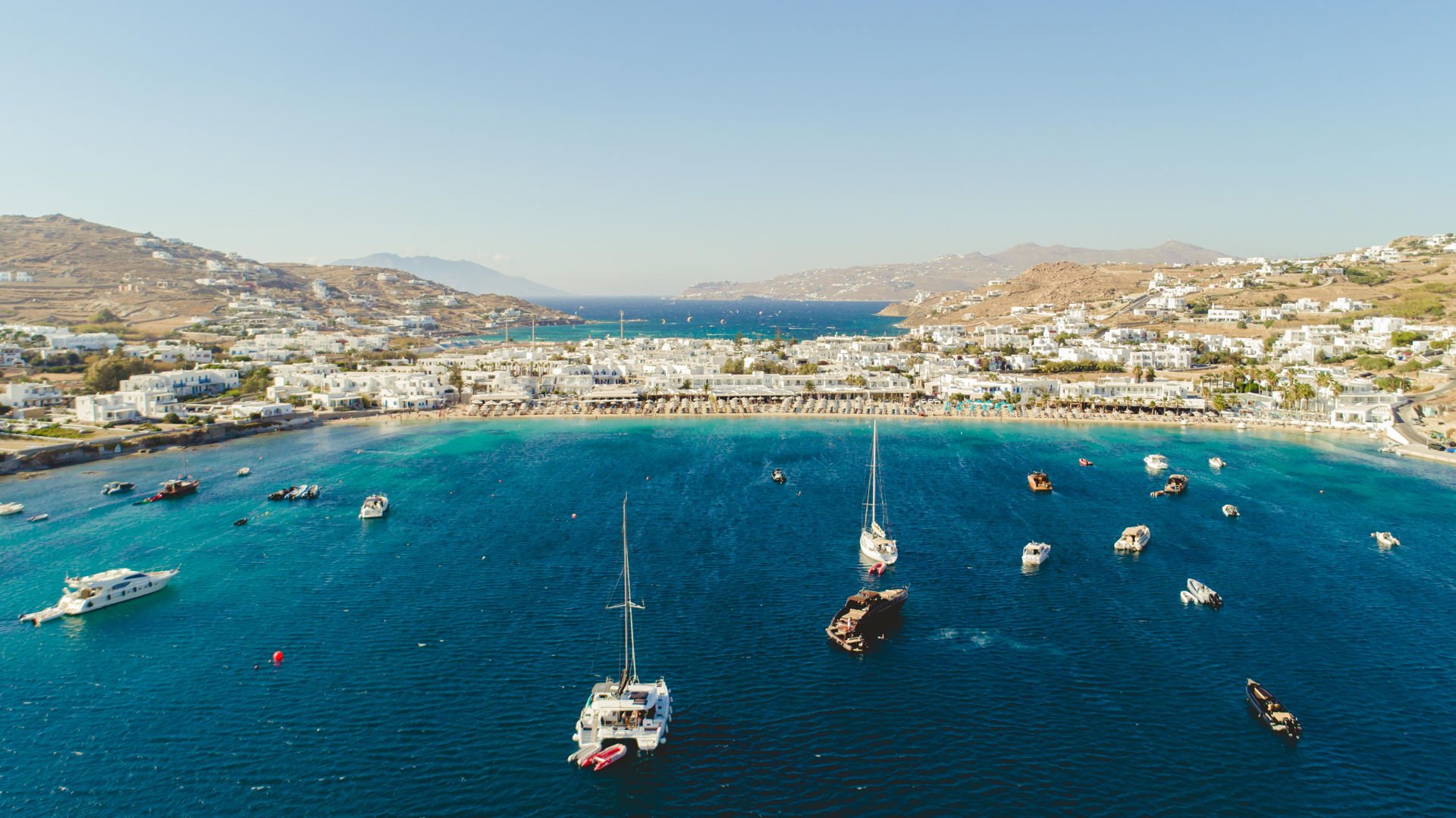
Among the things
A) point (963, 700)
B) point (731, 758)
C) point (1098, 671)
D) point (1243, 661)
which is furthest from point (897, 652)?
point (1243, 661)

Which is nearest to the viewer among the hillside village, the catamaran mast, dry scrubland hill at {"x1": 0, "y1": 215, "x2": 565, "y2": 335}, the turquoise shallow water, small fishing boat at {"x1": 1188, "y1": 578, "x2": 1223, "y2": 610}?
the turquoise shallow water

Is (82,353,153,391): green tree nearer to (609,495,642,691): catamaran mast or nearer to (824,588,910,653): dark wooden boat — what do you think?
(609,495,642,691): catamaran mast

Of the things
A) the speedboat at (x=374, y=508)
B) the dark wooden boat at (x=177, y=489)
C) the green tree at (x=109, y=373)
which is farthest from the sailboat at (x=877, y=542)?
the green tree at (x=109, y=373)

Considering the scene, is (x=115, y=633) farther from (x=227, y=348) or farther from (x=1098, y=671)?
(x=227, y=348)

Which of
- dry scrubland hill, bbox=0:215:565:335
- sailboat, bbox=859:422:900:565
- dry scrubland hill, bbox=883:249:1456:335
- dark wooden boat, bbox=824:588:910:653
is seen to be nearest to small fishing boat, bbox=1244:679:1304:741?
dark wooden boat, bbox=824:588:910:653

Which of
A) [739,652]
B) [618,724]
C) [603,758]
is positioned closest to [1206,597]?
[739,652]
